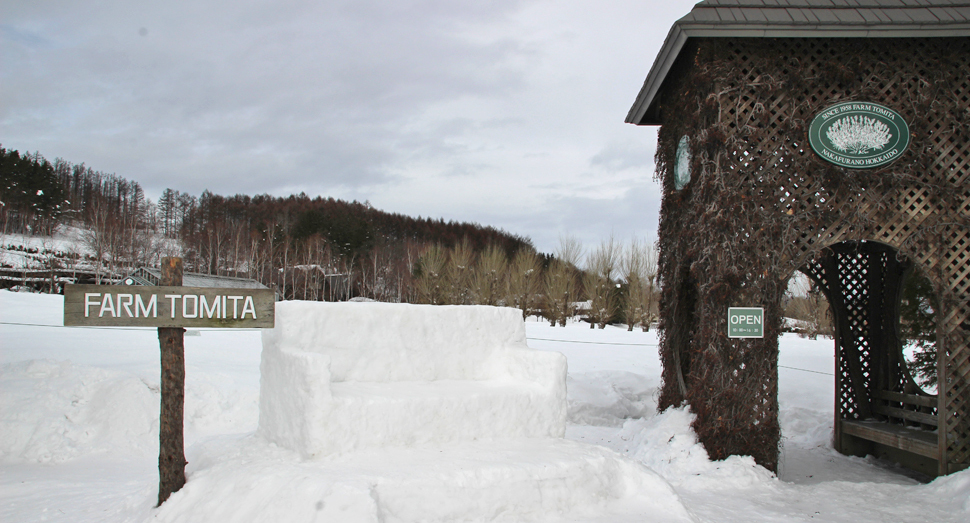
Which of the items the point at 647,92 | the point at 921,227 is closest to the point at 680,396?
the point at 921,227

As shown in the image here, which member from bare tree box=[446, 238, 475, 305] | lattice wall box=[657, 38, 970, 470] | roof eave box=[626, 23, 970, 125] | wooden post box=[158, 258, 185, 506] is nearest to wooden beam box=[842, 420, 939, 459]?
lattice wall box=[657, 38, 970, 470]

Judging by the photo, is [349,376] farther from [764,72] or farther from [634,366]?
[634,366]

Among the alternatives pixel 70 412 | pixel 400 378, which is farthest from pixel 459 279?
pixel 400 378

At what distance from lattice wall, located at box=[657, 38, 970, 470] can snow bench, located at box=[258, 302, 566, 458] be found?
2.56m

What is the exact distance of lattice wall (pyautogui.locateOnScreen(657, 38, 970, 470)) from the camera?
6.55 metres

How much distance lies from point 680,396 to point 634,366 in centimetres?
533

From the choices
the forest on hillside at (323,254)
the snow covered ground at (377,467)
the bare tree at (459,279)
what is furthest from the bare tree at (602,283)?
the snow covered ground at (377,467)

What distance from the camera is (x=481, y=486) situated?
13.1 feet

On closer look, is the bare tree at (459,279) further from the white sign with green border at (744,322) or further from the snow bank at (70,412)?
the white sign with green border at (744,322)

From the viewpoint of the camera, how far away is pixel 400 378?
5176mm

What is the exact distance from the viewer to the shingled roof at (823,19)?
6344mm

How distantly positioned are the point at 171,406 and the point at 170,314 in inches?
27.6

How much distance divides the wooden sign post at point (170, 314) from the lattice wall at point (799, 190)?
4907 mm

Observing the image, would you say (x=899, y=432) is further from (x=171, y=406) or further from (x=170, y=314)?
(x=170, y=314)
